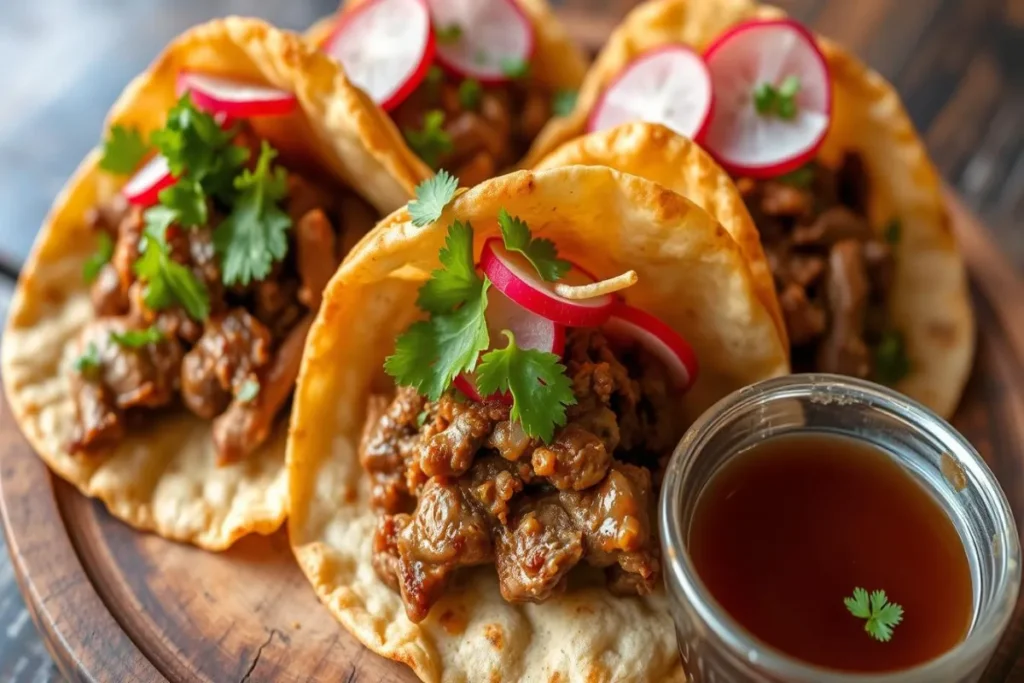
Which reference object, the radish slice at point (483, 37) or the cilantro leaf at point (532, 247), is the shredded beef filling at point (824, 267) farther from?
the radish slice at point (483, 37)

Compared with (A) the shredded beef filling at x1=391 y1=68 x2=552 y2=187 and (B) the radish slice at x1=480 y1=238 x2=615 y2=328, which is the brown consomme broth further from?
(A) the shredded beef filling at x1=391 y1=68 x2=552 y2=187

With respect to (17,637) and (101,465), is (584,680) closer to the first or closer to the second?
(101,465)

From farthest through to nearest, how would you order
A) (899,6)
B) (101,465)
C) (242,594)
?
1. (899,6)
2. (101,465)
3. (242,594)

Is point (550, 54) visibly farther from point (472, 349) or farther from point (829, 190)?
point (472, 349)

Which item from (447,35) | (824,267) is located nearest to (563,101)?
(447,35)

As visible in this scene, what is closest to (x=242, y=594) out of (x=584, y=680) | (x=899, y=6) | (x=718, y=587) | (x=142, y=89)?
(x=584, y=680)

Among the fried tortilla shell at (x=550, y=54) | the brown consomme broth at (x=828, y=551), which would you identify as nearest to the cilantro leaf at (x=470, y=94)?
the fried tortilla shell at (x=550, y=54)
